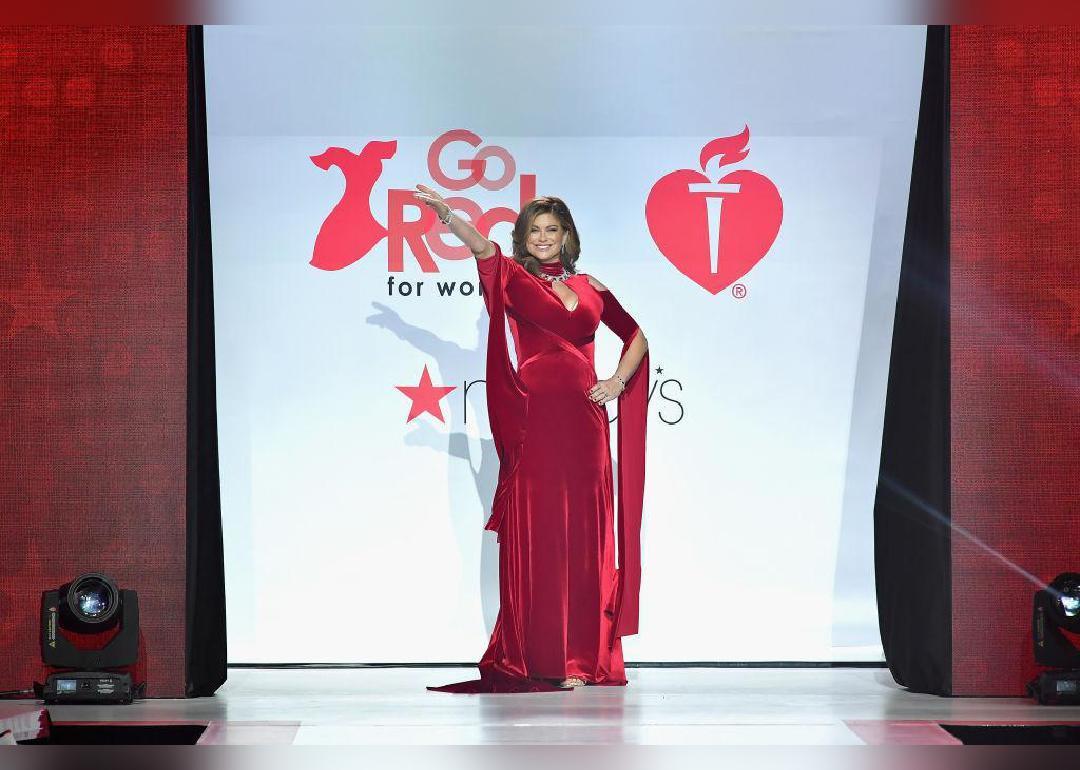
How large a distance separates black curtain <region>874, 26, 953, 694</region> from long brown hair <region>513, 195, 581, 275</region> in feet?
4.32

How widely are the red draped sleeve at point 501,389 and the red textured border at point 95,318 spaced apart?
3.77 ft

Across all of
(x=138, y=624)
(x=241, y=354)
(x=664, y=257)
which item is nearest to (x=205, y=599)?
(x=138, y=624)

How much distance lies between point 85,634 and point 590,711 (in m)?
1.83

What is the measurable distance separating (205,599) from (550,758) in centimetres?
187

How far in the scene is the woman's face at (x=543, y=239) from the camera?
5.22m

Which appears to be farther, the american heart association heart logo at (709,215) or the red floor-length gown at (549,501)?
the american heart association heart logo at (709,215)

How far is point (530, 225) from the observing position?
17.2ft

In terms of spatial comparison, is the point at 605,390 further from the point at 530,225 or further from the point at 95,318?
the point at 95,318

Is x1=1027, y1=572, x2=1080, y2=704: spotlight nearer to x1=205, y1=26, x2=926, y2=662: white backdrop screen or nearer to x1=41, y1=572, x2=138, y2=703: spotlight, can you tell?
x1=205, y1=26, x2=926, y2=662: white backdrop screen

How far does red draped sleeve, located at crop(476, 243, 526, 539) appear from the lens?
16.6ft

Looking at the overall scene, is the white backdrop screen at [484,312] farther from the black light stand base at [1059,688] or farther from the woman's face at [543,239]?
the black light stand base at [1059,688]

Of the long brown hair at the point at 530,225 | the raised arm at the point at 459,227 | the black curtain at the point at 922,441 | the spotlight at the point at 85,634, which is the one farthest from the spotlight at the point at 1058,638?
the spotlight at the point at 85,634

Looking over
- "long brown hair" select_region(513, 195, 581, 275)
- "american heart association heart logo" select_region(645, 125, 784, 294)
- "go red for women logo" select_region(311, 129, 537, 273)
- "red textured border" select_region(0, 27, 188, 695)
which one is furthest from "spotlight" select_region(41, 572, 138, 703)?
"american heart association heart logo" select_region(645, 125, 784, 294)

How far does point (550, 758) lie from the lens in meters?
3.68
